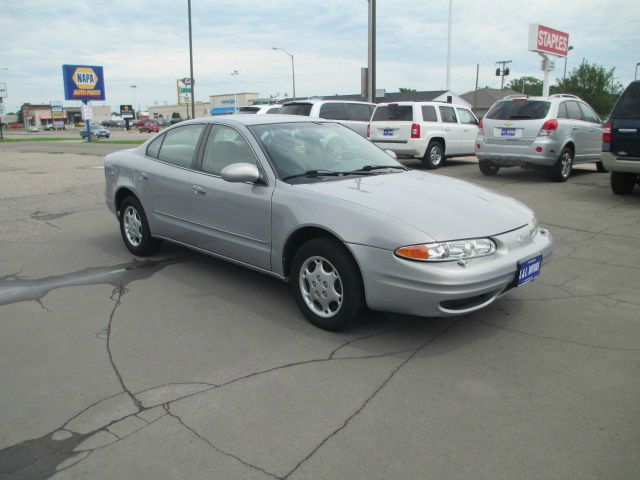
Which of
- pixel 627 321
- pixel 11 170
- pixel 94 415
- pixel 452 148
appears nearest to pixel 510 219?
pixel 627 321

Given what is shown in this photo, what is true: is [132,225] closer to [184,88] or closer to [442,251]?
[442,251]

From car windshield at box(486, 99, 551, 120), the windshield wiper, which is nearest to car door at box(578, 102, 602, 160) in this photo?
car windshield at box(486, 99, 551, 120)

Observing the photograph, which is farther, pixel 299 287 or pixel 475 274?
pixel 299 287

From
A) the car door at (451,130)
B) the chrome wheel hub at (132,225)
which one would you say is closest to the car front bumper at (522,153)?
the car door at (451,130)

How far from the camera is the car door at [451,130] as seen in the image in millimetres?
15195

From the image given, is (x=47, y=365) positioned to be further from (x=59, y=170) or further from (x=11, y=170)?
(x=11, y=170)

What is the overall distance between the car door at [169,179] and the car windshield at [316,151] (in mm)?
922

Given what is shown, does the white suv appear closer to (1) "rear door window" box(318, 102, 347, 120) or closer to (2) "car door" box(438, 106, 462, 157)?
(2) "car door" box(438, 106, 462, 157)

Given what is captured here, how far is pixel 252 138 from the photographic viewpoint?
15.6 feet

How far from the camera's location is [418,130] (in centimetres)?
1427

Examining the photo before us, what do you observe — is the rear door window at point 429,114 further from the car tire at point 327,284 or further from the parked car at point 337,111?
the car tire at point 327,284

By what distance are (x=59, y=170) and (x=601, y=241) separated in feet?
48.6

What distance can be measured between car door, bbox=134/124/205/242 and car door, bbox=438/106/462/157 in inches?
424

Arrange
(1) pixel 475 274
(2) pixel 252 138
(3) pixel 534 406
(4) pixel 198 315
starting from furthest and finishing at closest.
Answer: (2) pixel 252 138 → (4) pixel 198 315 → (1) pixel 475 274 → (3) pixel 534 406
